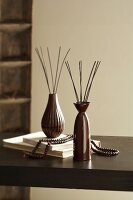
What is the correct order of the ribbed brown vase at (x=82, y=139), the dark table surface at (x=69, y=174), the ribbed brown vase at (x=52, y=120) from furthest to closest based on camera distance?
the ribbed brown vase at (x=52, y=120), the ribbed brown vase at (x=82, y=139), the dark table surface at (x=69, y=174)

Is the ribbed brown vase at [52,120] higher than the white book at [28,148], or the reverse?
the ribbed brown vase at [52,120]

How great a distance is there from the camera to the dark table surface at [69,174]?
5.50 ft

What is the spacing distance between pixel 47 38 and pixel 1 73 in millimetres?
475

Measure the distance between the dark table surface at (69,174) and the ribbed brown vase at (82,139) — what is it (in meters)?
0.04

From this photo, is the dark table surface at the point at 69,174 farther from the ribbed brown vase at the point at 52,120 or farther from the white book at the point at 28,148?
the ribbed brown vase at the point at 52,120

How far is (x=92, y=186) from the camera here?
5.56 feet

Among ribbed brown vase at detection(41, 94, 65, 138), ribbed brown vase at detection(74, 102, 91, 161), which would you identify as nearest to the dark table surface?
ribbed brown vase at detection(74, 102, 91, 161)

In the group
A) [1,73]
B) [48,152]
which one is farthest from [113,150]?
[1,73]

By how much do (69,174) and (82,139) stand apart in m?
0.19

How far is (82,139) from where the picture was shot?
183 cm

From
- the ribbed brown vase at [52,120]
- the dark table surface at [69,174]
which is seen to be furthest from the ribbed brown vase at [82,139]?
the ribbed brown vase at [52,120]

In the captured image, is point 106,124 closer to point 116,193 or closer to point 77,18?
point 116,193

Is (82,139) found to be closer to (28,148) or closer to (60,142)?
(60,142)

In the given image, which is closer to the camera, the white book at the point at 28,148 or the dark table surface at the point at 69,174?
the dark table surface at the point at 69,174
